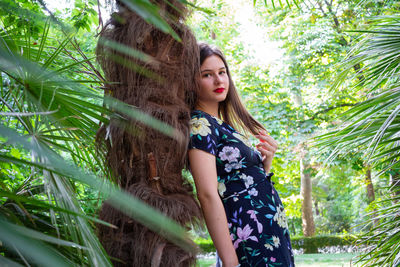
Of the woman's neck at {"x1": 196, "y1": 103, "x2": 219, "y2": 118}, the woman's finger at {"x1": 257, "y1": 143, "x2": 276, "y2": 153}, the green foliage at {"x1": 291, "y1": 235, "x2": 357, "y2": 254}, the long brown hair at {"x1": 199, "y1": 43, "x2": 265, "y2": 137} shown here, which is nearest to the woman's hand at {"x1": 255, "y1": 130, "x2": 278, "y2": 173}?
the woman's finger at {"x1": 257, "y1": 143, "x2": 276, "y2": 153}

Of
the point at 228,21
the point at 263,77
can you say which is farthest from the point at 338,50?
the point at 228,21

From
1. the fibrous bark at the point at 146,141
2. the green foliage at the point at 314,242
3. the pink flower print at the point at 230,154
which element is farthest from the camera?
the green foliage at the point at 314,242

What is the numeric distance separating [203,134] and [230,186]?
258 mm

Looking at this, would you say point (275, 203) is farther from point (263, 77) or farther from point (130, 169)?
point (263, 77)

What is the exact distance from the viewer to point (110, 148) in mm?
1458

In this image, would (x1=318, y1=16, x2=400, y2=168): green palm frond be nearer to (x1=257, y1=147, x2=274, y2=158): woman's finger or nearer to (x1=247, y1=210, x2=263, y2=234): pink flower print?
(x1=257, y1=147, x2=274, y2=158): woman's finger

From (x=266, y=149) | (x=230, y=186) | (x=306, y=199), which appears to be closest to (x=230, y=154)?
(x=230, y=186)

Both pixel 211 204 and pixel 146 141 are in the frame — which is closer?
pixel 146 141

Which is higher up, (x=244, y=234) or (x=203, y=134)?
(x=203, y=134)

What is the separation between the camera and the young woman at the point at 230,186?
1.73 metres

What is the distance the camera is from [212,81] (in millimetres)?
1979

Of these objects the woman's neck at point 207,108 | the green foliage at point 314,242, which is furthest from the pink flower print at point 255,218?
the green foliage at point 314,242

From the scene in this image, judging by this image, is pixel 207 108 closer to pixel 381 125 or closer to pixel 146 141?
pixel 146 141

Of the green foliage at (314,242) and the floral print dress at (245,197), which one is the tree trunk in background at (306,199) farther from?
the floral print dress at (245,197)
